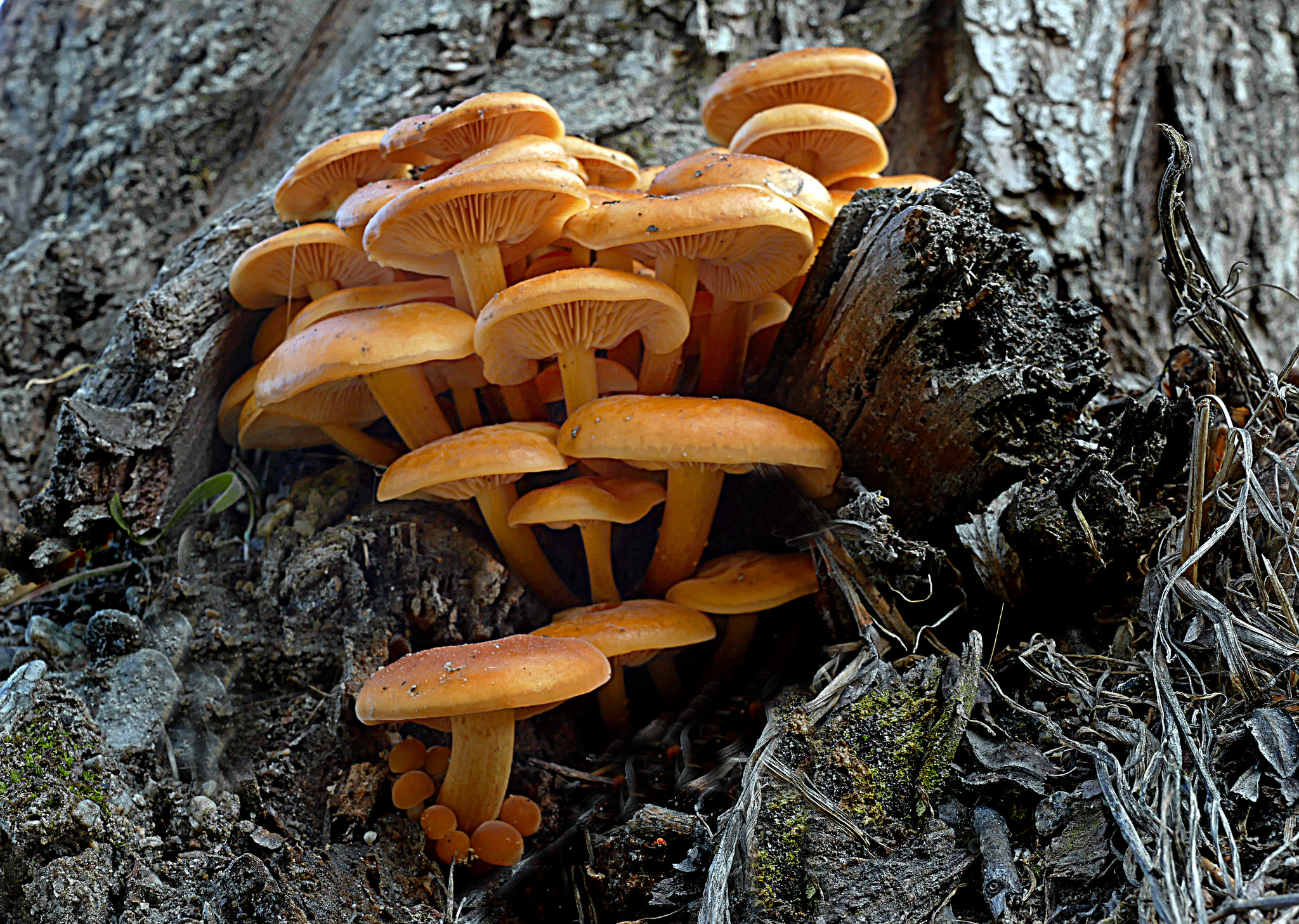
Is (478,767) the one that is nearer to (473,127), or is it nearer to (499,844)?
(499,844)

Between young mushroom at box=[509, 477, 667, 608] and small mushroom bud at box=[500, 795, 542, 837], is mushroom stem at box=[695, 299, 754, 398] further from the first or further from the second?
small mushroom bud at box=[500, 795, 542, 837]

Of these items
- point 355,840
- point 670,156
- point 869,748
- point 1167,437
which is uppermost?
point 670,156

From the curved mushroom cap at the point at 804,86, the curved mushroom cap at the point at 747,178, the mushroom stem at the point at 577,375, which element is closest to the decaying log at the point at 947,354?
the curved mushroom cap at the point at 747,178

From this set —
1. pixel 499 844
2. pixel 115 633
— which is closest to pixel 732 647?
pixel 499 844

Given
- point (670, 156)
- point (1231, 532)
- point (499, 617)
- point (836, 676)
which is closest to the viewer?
point (1231, 532)

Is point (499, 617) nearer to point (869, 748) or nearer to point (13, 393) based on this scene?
point (869, 748)

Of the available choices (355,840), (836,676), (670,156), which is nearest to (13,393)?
(355,840)

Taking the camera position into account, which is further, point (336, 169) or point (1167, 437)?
point (336, 169)
